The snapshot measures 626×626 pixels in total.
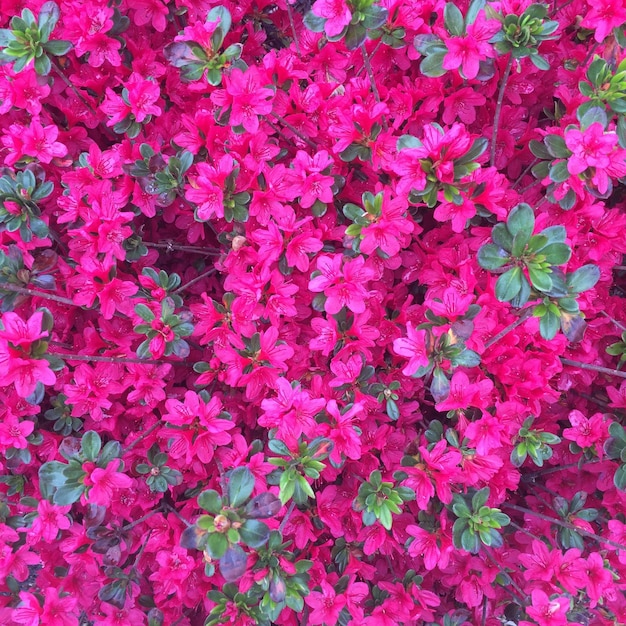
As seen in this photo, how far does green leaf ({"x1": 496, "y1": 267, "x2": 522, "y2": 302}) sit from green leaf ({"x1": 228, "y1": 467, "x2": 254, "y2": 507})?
762 millimetres

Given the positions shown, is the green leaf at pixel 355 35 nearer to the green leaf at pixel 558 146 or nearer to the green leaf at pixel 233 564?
the green leaf at pixel 558 146

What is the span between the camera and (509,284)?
1333 millimetres

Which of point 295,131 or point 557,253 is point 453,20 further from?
point 557,253

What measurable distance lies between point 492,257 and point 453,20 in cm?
70

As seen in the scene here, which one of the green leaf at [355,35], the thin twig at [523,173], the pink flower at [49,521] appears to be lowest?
the pink flower at [49,521]

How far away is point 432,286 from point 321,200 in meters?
0.46

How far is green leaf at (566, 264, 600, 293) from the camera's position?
4.50 feet

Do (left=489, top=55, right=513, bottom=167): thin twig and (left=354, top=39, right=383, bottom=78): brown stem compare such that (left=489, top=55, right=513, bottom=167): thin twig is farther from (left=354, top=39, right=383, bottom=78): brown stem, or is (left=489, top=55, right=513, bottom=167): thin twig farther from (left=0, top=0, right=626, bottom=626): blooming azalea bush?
(left=354, top=39, right=383, bottom=78): brown stem

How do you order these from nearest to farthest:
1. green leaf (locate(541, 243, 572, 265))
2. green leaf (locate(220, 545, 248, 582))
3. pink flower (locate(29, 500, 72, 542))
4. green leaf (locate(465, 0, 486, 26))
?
green leaf (locate(220, 545, 248, 582)) → green leaf (locate(541, 243, 572, 265)) → green leaf (locate(465, 0, 486, 26)) → pink flower (locate(29, 500, 72, 542))

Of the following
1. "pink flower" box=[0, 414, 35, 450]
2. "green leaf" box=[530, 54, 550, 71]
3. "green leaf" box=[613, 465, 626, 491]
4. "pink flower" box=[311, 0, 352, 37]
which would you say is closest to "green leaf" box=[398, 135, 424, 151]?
"pink flower" box=[311, 0, 352, 37]

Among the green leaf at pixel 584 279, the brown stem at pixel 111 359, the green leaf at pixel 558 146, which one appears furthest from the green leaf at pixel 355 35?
the brown stem at pixel 111 359

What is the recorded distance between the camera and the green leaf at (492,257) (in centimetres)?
137

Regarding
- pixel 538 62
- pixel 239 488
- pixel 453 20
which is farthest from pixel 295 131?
pixel 239 488

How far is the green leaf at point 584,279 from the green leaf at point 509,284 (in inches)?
6.0
